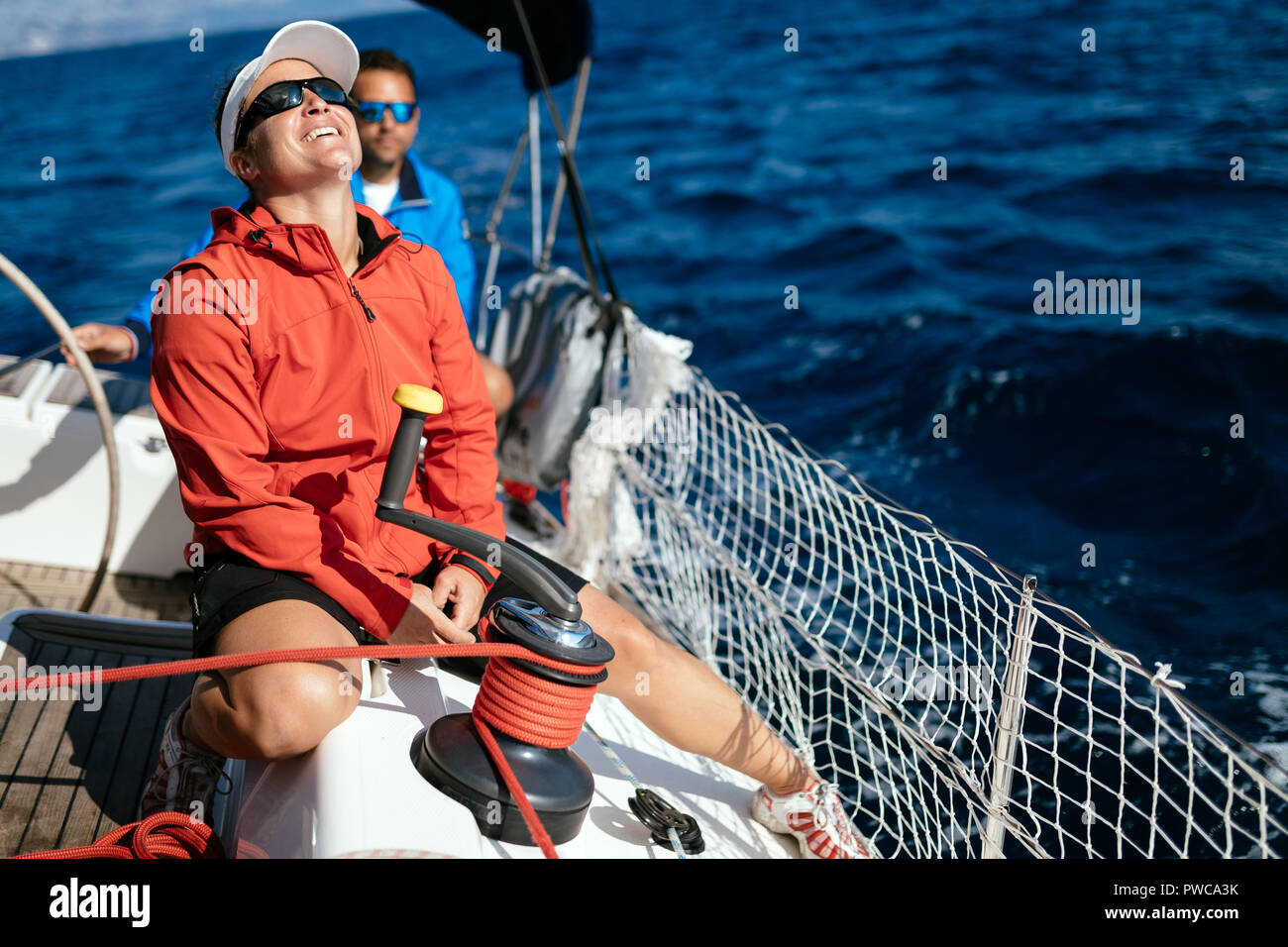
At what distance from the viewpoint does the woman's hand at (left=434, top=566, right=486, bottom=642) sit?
1545 mm

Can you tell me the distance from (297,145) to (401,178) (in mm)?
1256

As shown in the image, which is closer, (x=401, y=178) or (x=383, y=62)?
(x=383, y=62)

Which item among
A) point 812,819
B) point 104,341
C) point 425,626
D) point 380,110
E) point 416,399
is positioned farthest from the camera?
point 380,110

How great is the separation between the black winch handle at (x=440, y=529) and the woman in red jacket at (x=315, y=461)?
0.72ft

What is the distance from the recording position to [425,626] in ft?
5.00

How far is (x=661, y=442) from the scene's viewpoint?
2.70 metres

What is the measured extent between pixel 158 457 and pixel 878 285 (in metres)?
4.16

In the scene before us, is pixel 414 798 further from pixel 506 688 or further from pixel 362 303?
pixel 362 303

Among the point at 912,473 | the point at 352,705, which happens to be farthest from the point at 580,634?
the point at 912,473

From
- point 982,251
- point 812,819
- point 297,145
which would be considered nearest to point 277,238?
point 297,145

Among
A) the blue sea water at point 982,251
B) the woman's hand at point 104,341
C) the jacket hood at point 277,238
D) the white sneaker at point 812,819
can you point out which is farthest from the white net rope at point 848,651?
the woman's hand at point 104,341

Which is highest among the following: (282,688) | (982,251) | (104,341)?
(104,341)

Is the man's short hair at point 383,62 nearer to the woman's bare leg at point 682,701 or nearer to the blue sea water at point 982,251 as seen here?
the woman's bare leg at point 682,701

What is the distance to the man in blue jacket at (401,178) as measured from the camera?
8.48 ft
